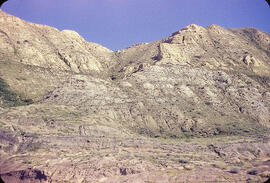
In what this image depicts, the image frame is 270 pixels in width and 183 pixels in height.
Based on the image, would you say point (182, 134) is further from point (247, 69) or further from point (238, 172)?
point (247, 69)

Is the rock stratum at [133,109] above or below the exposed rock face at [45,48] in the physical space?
below

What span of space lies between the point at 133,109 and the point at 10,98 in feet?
83.8

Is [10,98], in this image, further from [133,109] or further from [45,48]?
[45,48]

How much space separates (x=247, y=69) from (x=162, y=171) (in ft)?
196

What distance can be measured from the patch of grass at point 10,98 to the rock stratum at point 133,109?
0.65 ft

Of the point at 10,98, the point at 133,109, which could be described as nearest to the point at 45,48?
the point at 10,98

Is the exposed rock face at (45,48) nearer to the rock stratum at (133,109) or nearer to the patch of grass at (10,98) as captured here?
the rock stratum at (133,109)

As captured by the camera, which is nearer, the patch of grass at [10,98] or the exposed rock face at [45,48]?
the patch of grass at [10,98]

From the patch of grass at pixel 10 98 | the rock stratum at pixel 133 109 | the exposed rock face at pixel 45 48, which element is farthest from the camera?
the exposed rock face at pixel 45 48

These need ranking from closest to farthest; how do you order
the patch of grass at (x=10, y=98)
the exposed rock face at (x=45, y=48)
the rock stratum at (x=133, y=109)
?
the rock stratum at (x=133, y=109) < the patch of grass at (x=10, y=98) < the exposed rock face at (x=45, y=48)

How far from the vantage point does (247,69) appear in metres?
82.1

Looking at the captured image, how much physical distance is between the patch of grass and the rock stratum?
198 millimetres

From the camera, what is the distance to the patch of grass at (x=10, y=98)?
176 feet

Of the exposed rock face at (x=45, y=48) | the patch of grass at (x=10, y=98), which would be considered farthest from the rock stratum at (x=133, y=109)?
the exposed rock face at (x=45, y=48)
